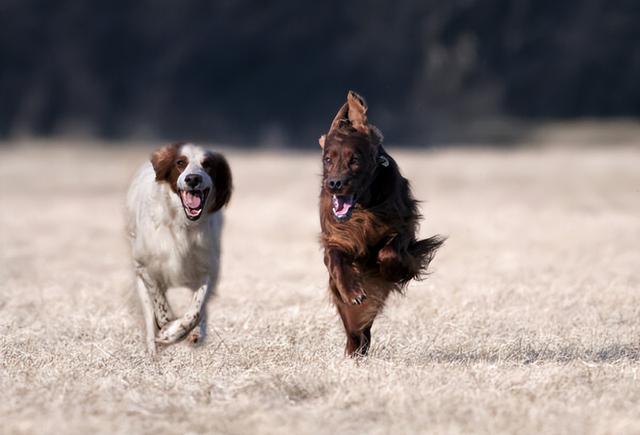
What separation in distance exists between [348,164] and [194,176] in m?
1.22

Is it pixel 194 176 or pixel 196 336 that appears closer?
pixel 194 176

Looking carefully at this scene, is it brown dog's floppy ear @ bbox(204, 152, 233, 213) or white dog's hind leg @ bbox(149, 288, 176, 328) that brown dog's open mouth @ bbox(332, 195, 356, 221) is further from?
white dog's hind leg @ bbox(149, 288, 176, 328)

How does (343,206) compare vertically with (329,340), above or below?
above

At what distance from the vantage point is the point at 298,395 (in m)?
5.69

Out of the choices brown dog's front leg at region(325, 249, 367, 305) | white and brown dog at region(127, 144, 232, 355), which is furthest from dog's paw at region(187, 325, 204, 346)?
brown dog's front leg at region(325, 249, 367, 305)

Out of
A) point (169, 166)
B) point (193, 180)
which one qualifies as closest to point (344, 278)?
point (193, 180)

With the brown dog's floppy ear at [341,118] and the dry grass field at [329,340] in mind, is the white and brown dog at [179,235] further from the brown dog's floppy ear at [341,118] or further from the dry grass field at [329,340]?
the brown dog's floppy ear at [341,118]

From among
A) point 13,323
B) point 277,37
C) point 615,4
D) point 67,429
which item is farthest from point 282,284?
point 277,37

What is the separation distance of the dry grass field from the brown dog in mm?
384

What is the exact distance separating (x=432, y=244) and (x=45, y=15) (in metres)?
39.7

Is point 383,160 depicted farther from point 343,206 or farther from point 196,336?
point 196,336

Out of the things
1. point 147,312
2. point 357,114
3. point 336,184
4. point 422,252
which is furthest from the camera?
point 147,312

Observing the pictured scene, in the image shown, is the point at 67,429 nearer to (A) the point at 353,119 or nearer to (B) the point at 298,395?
(B) the point at 298,395

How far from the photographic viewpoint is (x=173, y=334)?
23.8ft
